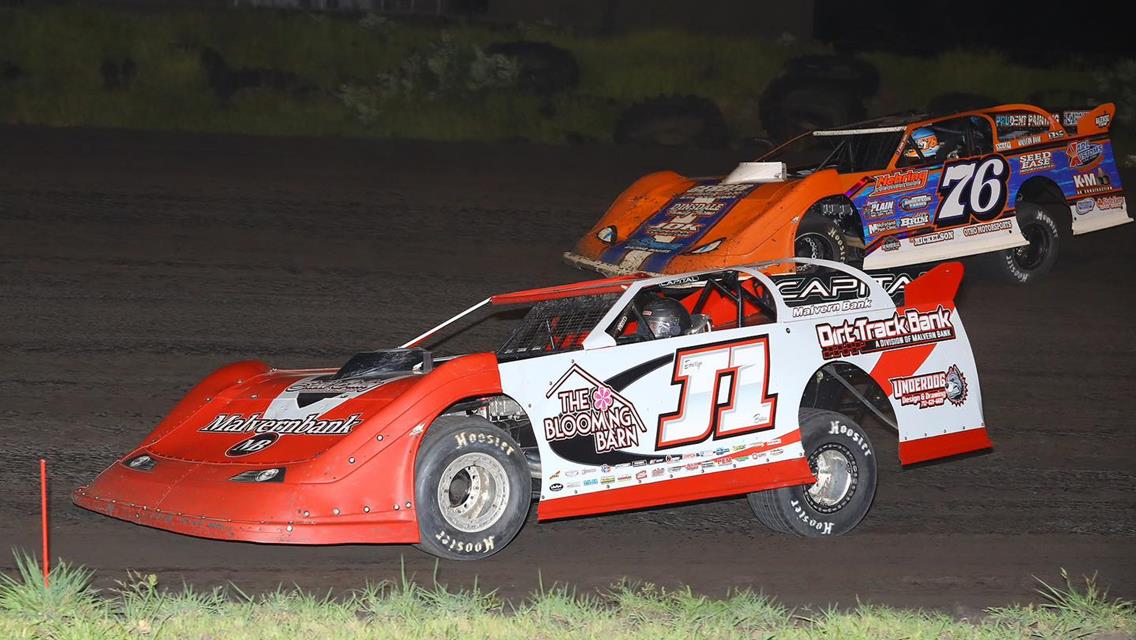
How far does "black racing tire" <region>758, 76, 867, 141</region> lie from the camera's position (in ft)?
61.4

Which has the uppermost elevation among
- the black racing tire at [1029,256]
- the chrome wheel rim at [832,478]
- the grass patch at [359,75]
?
the grass patch at [359,75]

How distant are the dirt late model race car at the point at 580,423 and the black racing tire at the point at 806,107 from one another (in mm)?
11667

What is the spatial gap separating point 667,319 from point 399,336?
395 cm

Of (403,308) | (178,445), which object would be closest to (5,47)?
(403,308)

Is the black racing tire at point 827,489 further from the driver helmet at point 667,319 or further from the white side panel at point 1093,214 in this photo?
the white side panel at point 1093,214

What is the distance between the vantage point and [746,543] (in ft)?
21.6

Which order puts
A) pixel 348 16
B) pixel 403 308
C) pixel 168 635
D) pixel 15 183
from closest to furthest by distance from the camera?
pixel 168 635 → pixel 403 308 → pixel 15 183 → pixel 348 16

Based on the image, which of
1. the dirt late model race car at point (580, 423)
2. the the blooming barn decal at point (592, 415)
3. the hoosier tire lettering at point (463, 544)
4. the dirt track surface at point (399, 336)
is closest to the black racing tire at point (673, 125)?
the dirt track surface at point (399, 336)

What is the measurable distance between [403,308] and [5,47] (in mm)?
10234

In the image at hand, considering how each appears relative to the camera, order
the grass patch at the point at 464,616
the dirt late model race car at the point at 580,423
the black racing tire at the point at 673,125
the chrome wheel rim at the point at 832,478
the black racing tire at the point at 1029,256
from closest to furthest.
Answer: the grass patch at the point at 464,616 → the dirt late model race car at the point at 580,423 → the chrome wheel rim at the point at 832,478 → the black racing tire at the point at 1029,256 → the black racing tire at the point at 673,125

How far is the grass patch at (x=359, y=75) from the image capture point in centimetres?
1802

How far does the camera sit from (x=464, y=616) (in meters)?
5.05

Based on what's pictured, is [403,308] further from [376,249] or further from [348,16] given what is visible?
[348,16]

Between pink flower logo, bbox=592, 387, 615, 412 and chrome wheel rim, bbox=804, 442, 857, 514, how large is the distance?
114 centimetres
